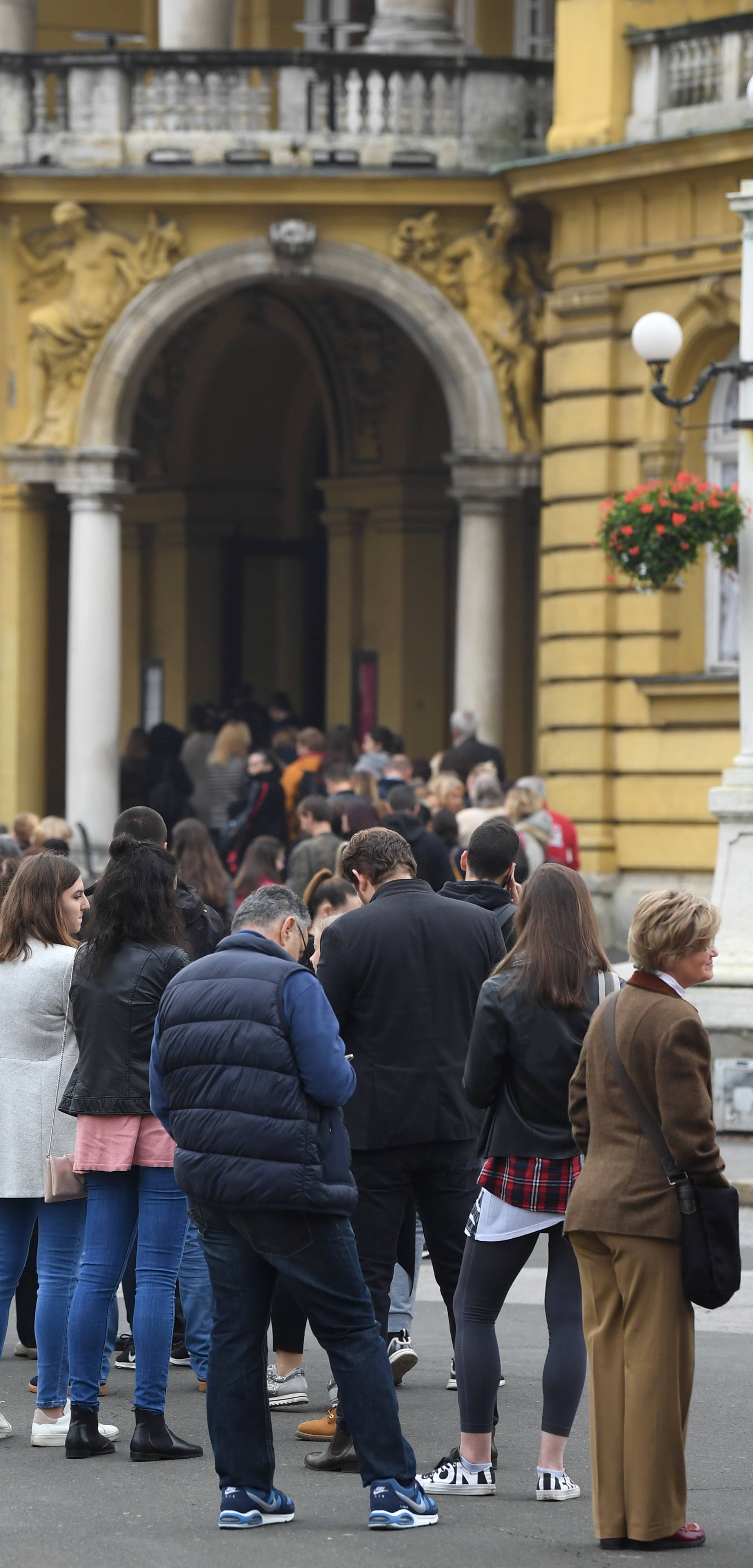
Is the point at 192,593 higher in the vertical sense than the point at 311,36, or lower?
lower

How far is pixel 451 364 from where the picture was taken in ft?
69.3

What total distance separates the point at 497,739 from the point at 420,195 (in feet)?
14.9

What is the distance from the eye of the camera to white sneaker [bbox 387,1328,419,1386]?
8.25 meters

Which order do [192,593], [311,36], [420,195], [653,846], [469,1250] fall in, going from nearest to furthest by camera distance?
1. [469,1250]
2. [653,846]
3. [420,195]
4. [311,36]
5. [192,593]

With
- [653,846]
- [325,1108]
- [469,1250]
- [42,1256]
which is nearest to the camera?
[325,1108]

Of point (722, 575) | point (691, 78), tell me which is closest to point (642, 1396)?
point (722, 575)

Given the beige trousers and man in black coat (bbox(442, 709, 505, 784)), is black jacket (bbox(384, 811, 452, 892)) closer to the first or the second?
man in black coat (bbox(442, 709, 505, 784))

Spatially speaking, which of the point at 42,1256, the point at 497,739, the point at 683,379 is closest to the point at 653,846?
the point at 497,739

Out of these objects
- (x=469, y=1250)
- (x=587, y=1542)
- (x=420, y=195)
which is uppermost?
(x=420, y=195)

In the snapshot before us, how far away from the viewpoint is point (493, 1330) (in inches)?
269

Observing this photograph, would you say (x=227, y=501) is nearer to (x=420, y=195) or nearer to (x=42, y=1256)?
(x=420, y=195)

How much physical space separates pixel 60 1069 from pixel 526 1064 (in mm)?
1664

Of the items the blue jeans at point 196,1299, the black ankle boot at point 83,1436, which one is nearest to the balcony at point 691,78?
the blue jeans at point 196,1299

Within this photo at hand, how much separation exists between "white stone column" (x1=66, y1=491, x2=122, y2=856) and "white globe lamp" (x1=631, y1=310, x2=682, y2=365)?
26.6 feet
